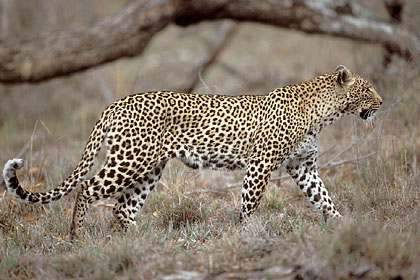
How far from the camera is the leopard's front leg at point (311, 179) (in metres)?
6.30

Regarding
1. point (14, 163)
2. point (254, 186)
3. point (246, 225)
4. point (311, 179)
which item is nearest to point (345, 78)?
point (311, 179)

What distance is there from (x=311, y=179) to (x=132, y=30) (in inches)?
181

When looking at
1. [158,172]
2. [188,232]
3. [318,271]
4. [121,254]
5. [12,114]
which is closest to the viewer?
[318,271]

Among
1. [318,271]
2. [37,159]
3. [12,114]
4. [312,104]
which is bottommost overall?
[12,114]

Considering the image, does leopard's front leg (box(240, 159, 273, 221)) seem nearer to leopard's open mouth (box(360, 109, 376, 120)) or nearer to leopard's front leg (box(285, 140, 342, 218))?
leopard's front leg (box(285, 140, 342, 218))

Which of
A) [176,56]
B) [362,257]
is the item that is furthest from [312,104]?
[176,56]

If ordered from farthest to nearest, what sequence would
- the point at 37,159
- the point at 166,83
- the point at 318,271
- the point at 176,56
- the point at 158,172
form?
the point at 176,56 < the point at 166,83 < the point at 37,159 < the point at 158,172 < the point at 318,271

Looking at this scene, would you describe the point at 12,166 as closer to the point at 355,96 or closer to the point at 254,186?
the point at 254,186

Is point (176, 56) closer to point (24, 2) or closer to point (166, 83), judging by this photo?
point (166, 83)

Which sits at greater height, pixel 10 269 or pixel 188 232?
pixel 10 269

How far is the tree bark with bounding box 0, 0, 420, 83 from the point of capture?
9.27 m

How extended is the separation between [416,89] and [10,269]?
259 inches

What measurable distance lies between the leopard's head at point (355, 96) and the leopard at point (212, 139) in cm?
1

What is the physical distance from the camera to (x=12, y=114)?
13.2 m
